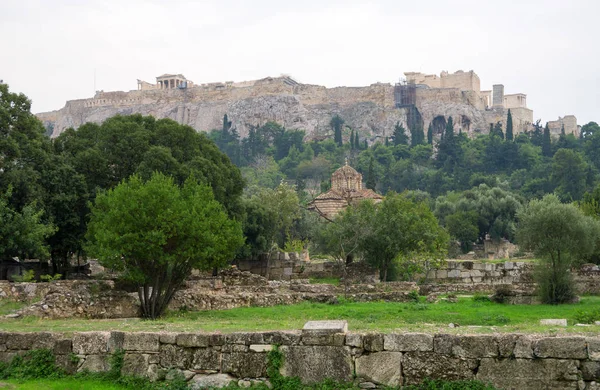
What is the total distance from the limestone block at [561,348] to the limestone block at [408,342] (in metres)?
1.35

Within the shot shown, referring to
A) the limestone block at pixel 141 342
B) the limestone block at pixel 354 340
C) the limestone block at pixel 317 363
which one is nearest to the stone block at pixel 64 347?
the limestone block at pixel 141 342

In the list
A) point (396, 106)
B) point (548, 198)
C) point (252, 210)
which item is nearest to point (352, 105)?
point (396, 106)

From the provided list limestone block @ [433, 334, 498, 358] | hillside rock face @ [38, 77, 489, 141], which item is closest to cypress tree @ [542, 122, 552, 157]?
hillside rock face @ [38, 77, 489, 141]

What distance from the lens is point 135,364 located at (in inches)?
423

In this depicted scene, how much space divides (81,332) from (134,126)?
24597 millimetres

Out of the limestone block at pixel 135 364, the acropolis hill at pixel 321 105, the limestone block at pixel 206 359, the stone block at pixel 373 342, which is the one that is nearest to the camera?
the stone block at pixel 373 342

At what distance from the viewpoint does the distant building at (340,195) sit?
64125 millimetres

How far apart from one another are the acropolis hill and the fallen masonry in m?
152

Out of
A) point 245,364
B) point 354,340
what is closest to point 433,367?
point 354,340

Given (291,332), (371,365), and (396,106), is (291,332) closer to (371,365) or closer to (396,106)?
(371,365)

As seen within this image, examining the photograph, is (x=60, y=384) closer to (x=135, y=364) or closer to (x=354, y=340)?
(x=135, y=364)

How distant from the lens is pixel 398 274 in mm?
37281

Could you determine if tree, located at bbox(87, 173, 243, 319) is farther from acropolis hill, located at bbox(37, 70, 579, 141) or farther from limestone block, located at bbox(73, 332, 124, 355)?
acropolis hill, located at bbox(37, 70, 579, 141)

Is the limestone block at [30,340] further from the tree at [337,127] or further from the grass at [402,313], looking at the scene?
the tree at [337,127]
